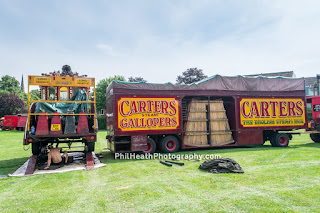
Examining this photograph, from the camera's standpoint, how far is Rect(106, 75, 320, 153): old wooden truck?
1061cm

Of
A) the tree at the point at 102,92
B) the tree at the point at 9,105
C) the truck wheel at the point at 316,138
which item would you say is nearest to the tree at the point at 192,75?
the tree at the point at 102,92

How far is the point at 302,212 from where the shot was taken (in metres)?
4.01

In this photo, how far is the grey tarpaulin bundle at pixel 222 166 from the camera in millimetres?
6965

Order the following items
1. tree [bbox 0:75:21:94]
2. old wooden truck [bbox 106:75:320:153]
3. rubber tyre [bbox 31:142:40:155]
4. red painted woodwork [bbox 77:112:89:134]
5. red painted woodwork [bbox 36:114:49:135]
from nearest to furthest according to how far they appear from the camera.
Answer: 1. red painted woodwork [bbox 36:114:49:135]
2. red painted woodwork [bbox 77:112:89:134]
3. rubber tyre [bbox 31:142:40:155]
4. old wooden truck [bbox 106:75:320:153]
5. tree [bbox 0:75:21:94]

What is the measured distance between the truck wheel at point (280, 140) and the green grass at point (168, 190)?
510cm

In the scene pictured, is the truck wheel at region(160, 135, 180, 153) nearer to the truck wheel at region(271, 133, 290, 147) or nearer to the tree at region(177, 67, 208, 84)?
the truck wheel at region(271, 133, 290, 147)

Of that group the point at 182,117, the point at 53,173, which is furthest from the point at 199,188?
the point at 182,117

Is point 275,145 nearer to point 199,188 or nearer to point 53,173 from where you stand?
point 199,188

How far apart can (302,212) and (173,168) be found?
430 cm

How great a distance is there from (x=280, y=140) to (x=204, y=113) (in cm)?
492

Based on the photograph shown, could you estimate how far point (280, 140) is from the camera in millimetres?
13094

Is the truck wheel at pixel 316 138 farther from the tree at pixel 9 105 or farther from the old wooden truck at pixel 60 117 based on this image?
the tree at pixel 9 105

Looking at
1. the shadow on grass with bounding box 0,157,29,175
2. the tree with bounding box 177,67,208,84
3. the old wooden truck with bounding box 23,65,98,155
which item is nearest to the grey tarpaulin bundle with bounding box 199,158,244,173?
the old wooden truck with bounding box 23,65,98,155

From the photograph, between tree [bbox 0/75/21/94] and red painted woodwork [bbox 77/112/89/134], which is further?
tree [bbox 0/75/21/94]
